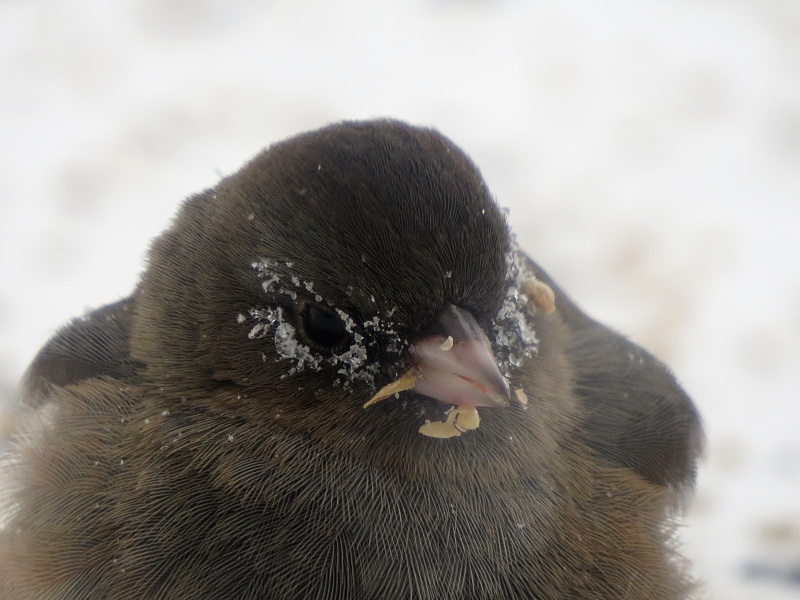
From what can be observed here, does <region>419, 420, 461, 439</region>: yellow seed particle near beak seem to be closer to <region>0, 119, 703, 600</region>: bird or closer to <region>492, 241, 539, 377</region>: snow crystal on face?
<region>0, 119, 703, 600</region>: bird

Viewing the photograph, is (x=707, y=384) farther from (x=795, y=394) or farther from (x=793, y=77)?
(x=793, y=77)

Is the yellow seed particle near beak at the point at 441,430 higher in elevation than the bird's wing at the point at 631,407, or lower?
lower

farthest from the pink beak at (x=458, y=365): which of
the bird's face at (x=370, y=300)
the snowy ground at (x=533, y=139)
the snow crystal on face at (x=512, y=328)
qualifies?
the snowy ground at (x=533, y=139)

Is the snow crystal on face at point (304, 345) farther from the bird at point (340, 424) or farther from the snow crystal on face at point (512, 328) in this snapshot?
the snow crystal on face at point (512, 328)

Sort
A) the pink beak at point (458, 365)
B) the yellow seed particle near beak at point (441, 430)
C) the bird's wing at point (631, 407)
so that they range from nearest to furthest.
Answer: the pink beak at point (458, 365) → the yellow seed particle near beak at point (441, 430) → the bird's wing at point (631, 407)

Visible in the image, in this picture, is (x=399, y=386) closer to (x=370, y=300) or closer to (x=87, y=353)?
(x=370, y=300)

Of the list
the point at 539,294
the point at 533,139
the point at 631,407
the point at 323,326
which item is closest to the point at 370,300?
the point at 323,326

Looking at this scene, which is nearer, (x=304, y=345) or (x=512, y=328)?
(x=304, y=345)
